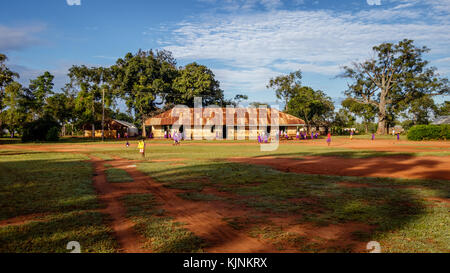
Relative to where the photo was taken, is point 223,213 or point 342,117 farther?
point 342,117

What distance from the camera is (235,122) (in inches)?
1871

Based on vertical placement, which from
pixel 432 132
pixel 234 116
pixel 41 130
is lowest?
pixel 432 132

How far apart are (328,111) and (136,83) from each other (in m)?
46.4

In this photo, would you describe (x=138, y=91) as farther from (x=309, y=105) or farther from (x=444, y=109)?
(x=444, y=109)

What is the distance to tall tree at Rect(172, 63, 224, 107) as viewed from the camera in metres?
52.6

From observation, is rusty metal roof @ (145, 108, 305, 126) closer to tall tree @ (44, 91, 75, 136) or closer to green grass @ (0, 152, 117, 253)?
tall tree @ (44, 91, 75, 136)

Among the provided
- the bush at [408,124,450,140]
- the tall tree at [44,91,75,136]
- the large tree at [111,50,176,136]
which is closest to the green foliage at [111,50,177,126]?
the large tree at [111,50,176,136]

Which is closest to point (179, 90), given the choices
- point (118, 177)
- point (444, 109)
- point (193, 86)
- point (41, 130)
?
point (193, 86)

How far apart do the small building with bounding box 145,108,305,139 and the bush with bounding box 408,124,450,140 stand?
667 inches

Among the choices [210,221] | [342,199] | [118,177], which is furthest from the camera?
[118,177]

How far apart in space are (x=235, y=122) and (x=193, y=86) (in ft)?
37.0
